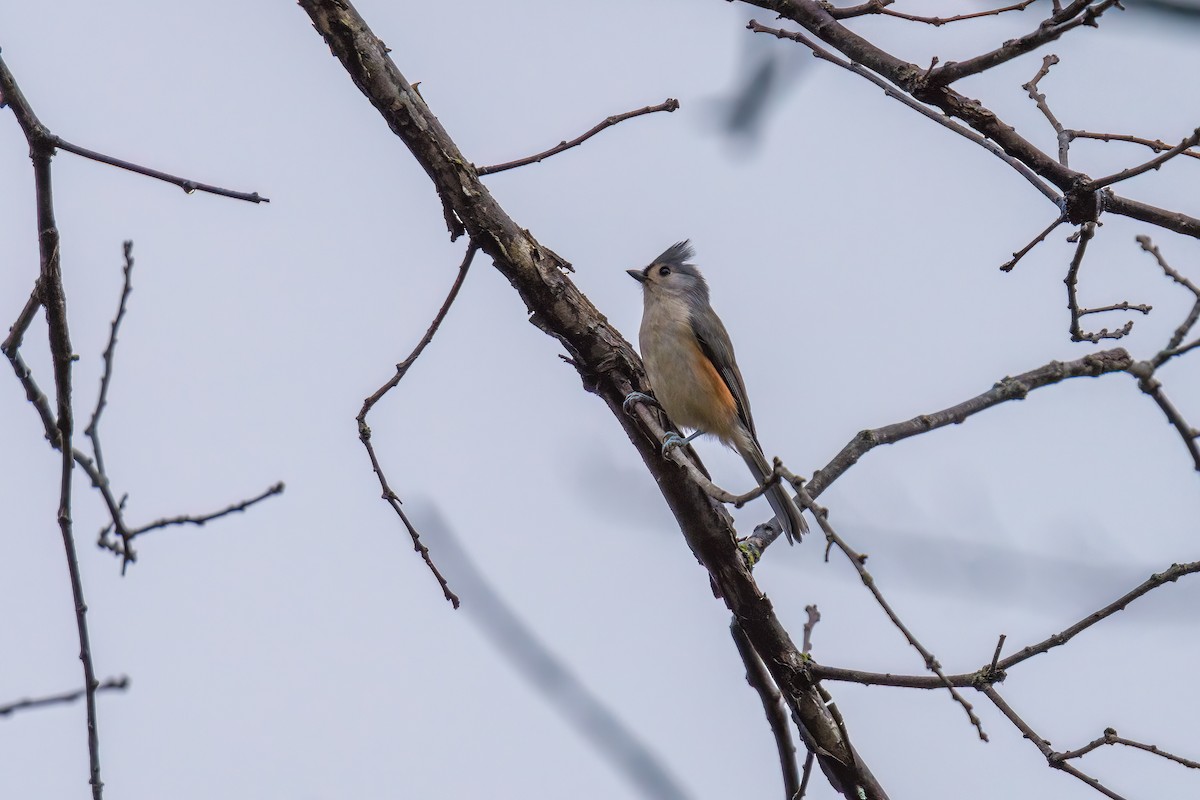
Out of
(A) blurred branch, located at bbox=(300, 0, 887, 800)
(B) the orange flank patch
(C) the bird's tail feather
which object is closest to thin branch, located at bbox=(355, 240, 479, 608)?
(A) blurred branch, located at bbox=(300, 0, 887, 800)

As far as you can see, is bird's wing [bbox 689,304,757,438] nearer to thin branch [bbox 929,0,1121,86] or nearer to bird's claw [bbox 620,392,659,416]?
bird's claw [bbox 620,392,659,416]

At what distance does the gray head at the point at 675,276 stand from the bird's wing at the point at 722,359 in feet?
1.15

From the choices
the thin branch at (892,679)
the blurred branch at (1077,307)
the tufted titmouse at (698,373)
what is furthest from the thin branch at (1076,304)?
the tufted titmouse at (698,373)

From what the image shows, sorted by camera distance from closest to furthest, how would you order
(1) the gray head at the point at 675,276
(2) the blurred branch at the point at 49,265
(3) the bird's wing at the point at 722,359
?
(2) the blurred branch at the point at 49,265 → (3) the bird's wing at the point at 722,359 → (1) the gray head at the point at 675,276

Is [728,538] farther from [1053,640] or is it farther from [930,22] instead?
[930,22]

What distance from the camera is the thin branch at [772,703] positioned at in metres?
4.21

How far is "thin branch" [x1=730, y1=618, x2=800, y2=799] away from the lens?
4211 mm

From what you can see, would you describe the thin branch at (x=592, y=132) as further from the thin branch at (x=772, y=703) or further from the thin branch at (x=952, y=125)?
the thin branch at (x=772, y=703)

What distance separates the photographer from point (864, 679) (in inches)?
148

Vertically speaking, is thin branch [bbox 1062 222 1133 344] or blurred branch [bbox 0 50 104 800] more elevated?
blurred branch [bbox 0 50 104 800]

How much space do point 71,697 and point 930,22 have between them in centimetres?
307

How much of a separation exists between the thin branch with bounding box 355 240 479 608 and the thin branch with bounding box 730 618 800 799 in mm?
1076

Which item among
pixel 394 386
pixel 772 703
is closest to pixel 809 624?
pixel 772 703

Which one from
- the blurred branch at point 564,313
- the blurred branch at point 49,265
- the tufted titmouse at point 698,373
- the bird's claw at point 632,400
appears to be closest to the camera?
the blurred branch at point 49,265
